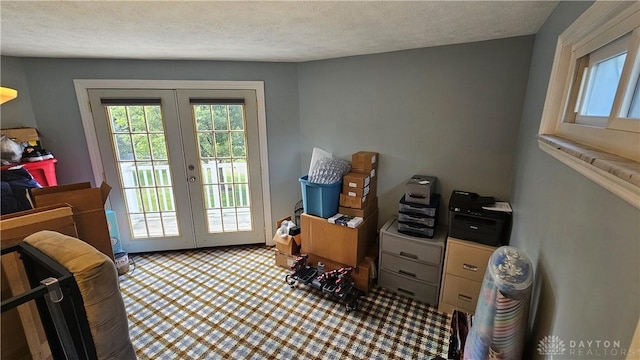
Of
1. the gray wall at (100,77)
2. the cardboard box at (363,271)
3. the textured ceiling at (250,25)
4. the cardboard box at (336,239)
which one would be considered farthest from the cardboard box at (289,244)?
the textured ceiling at (250,25)

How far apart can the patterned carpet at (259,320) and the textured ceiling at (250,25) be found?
2.14 m

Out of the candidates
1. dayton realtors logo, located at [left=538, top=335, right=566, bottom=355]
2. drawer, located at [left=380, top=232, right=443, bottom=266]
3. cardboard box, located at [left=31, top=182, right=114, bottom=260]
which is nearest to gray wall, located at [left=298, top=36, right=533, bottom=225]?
drawer, located at [left=380, top=232, right=443, bottom=266]

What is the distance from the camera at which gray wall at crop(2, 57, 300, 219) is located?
252 centimetres

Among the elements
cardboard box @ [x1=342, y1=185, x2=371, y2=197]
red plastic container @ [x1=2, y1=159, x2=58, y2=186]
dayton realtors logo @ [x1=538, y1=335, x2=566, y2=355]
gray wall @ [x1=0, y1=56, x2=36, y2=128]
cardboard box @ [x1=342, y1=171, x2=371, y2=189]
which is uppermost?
gray wall @ [x1=0, y1=56, x2=36, y2=128]

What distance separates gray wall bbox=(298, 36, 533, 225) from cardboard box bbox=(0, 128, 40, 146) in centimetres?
257

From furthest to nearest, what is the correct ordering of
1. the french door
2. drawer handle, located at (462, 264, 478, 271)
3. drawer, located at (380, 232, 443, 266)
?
the french door, drawer, located at (380, 232, 443, 266), drawer handle, located at (462, 264, 478, 271)

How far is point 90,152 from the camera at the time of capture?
2.71 meters

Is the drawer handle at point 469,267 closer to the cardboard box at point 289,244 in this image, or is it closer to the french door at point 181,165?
the cardboard box at point 289,244

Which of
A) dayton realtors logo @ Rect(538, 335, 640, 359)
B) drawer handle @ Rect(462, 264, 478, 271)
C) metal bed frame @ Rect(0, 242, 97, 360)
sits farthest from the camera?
drawer handle @ Rect(462, 264, 478, 271)

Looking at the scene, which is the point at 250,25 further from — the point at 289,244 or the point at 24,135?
the point at 24,135

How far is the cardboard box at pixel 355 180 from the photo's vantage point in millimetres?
2451

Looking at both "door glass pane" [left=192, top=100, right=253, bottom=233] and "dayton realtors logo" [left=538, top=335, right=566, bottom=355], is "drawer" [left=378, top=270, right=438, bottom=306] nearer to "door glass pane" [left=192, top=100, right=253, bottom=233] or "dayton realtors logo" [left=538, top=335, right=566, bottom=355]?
"dayton realtors logo" [left=538, top=335, right=566, bottom=355]

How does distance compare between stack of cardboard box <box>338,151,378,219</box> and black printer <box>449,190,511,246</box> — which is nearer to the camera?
black printer <box>449,190,511,246</box>

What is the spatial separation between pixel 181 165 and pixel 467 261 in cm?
290
